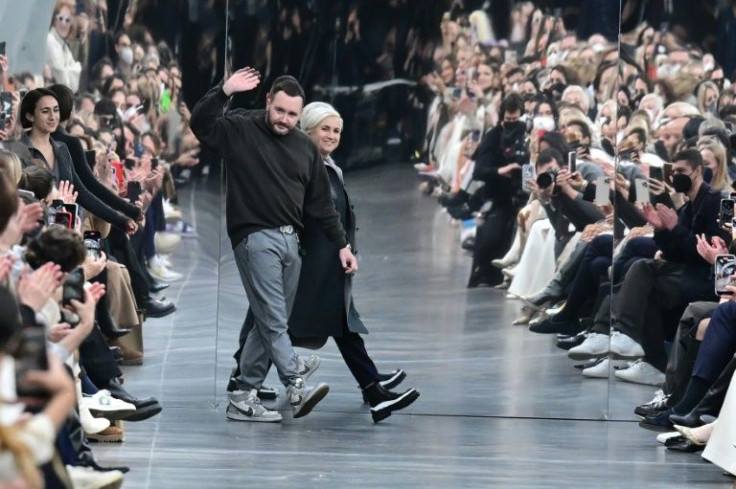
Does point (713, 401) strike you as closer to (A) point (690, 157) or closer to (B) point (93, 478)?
(A) point (690, 157)

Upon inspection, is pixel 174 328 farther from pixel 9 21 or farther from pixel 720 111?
pixel 720 111

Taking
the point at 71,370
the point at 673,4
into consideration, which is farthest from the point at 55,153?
the point at 673,4

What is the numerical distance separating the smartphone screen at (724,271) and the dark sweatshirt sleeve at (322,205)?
1.38 m

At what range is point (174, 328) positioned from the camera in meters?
7.80

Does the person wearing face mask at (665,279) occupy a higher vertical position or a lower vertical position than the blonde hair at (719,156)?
lower

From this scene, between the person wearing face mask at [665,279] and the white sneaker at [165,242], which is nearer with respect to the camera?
the person wearing face mask at [665,279]

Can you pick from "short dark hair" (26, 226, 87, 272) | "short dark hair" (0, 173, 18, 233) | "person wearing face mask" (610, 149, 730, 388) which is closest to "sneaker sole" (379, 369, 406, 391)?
"person wearing face mask" (610, 149, 730, 388)

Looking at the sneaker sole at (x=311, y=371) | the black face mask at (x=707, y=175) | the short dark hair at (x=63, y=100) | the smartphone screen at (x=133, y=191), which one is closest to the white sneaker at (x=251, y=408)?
the sneaker sole at (x=311, y=371)

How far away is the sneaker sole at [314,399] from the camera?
6.96m

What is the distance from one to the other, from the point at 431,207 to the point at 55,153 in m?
1.60

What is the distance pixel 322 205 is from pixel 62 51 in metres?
1.35

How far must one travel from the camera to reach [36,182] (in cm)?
611

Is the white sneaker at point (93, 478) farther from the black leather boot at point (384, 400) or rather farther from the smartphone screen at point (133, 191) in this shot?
the smartphone screen at point (133, 191)

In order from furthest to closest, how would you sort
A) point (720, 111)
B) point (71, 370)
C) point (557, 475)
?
point (720, 111) → point (557, 475) → point (71, 370)
